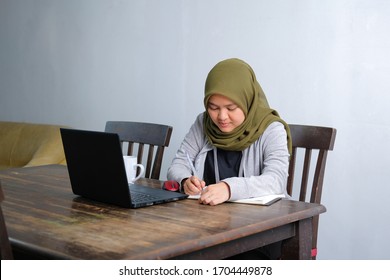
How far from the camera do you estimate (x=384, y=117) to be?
2672 mm

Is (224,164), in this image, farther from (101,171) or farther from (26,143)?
(26,143)

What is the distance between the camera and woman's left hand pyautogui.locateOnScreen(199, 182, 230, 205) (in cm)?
168

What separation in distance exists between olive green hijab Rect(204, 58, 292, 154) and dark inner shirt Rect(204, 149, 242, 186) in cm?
5

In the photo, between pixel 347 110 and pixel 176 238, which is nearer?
pixel 176 238

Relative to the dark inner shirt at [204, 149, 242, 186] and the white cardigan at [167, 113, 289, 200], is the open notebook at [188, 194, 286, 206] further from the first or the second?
the dark inner shirt at [204, 149, 242, 186]

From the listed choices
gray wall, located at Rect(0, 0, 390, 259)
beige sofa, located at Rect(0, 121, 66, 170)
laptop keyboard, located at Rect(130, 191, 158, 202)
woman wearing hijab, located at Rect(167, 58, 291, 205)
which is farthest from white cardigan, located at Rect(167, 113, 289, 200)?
beige sofa, located at Rect(0, 121, 66, 170)

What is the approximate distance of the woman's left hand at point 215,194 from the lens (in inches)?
66.2

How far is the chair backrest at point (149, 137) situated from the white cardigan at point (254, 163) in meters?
0.20

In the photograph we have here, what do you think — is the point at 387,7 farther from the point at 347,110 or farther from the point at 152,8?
the point at 152,8

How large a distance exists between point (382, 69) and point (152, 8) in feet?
4.93

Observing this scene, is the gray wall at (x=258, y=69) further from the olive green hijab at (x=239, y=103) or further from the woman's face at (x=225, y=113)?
the woman's face at (x=225, y=113)

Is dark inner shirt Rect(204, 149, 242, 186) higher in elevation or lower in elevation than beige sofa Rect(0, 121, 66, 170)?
higher

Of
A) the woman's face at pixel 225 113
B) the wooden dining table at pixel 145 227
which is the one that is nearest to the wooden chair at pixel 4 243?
the wooden dining table at pixel 145 227
